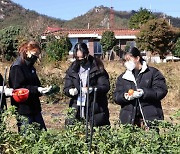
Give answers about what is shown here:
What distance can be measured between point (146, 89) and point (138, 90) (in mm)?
81

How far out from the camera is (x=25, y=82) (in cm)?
448

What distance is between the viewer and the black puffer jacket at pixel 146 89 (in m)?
4.36

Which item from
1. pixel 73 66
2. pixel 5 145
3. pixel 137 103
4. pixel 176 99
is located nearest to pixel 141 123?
pixel 137 103

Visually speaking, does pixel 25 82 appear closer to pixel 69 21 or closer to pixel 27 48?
pixel 27 48

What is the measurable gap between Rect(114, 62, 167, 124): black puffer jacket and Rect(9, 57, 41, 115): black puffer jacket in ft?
2.47

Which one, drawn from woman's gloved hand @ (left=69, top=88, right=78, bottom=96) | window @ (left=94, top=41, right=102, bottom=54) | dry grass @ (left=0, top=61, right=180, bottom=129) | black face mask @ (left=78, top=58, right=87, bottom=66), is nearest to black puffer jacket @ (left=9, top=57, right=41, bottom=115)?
woman's gloved hand @ (left=69, top=88, right=78, bottom=96)

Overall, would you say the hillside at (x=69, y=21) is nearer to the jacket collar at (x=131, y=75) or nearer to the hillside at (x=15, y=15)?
the hillside at (x=15, y=15)

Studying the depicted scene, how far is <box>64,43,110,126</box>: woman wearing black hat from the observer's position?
4480 mm

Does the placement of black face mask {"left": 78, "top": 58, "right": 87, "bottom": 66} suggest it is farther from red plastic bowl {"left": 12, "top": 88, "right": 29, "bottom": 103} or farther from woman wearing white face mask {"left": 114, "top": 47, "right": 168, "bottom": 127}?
red plastic bowl {"left": 12, "top": 88, "right": 29, "bottom": 103}

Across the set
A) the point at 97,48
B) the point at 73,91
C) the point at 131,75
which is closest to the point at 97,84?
the point at 73,91

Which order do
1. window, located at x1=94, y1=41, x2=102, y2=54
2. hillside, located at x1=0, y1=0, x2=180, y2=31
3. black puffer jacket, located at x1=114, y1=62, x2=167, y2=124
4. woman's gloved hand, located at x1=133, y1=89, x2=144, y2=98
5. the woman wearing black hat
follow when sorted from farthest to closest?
1. hillside, located at x1=0, y1=0, x2=180, y2=31
2. window, located at x1=94, y1=41, x2=102, y2=54
3. the woman wearing black hat
4. black puffer jacket, located at x1=114, y1=62, x2=167, y2=124
5. woman's gloved hand, located at x1=133, y1=89, x2=144, y2=98

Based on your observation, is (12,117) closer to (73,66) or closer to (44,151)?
(44,151)

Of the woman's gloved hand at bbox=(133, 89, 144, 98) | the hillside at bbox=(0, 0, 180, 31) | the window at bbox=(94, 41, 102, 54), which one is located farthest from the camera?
the hillside at bbox=(0, 0, 180, 31)

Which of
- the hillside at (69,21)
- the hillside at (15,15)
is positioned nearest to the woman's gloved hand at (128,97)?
the hillside at (69,21)
